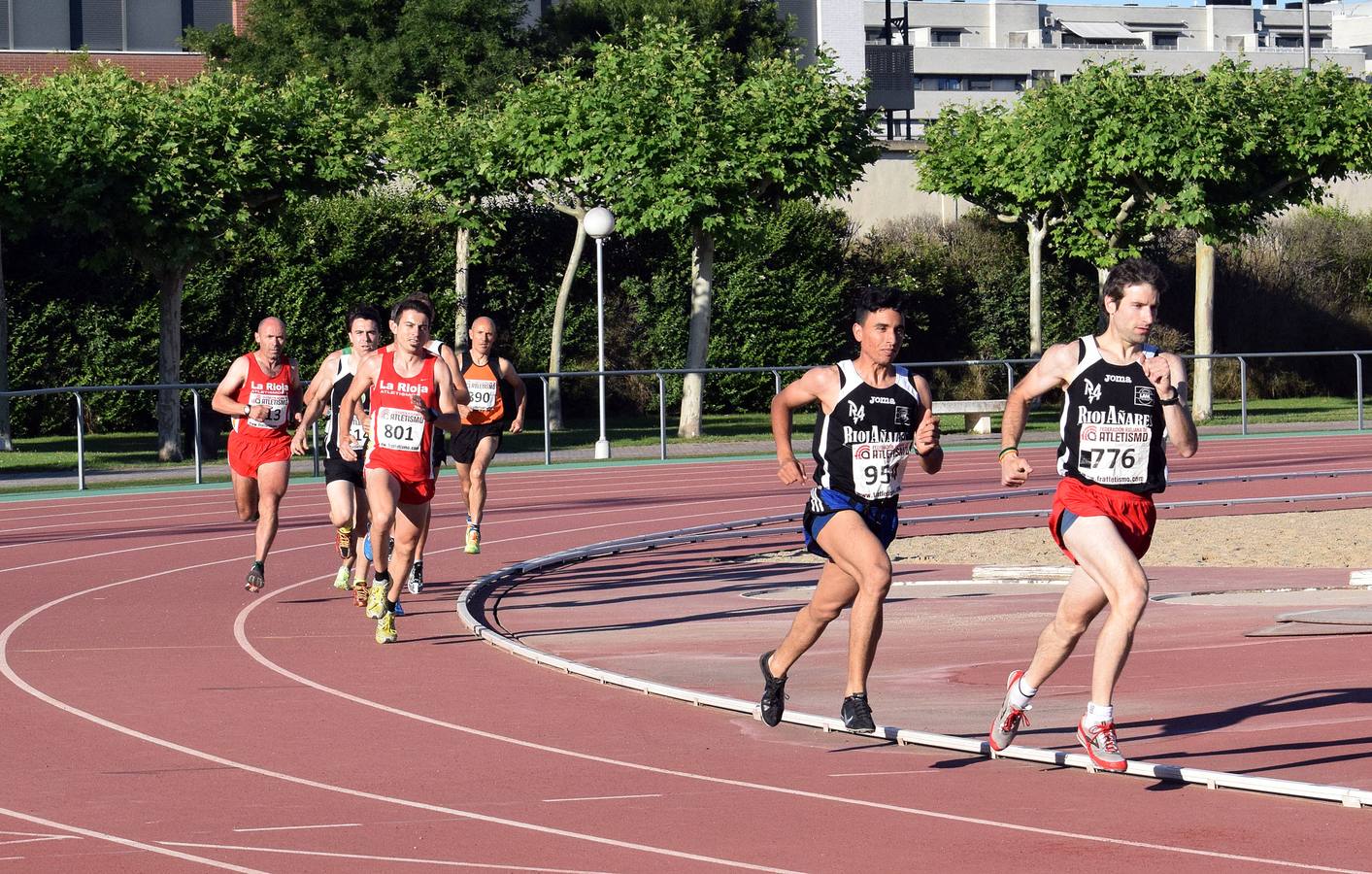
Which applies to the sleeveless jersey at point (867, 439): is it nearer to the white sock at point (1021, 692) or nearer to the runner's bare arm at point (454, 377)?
the white sock at point (1021, 692)

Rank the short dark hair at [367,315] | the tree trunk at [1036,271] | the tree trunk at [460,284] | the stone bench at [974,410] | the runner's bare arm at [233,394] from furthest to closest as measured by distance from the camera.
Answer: the tree trunk at [1036,271]
the tree trunk at [460,284]
the stone bench at [974,410]
the runner's bare arm at [233,394]
the short dark hair at [367,315]

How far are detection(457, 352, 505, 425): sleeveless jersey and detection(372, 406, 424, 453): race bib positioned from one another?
4145mm

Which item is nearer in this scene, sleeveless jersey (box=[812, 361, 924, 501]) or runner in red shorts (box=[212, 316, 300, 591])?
sleeveless jersey (box=[812, 361, 924, 501])

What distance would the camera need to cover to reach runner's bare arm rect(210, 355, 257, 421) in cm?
1270

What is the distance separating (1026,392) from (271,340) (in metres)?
6.83

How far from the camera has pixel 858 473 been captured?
7.68m

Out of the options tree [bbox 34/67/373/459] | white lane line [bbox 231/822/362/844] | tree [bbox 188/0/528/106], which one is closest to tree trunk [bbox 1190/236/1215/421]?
tree [bbox 34/67/373/459]

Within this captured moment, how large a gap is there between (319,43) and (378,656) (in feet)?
125

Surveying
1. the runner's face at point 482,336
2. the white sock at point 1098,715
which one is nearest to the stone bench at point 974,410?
the runner's face at point 482,336

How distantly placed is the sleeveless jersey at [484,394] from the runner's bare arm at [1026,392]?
817 centimetres

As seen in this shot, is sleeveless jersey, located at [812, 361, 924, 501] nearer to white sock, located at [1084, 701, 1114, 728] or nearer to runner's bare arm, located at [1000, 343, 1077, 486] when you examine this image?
runner's bare arm, located at [1000, 343, 1077, 486]

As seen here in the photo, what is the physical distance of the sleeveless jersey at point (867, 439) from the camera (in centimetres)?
768

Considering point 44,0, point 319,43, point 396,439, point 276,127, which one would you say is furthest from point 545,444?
point 44,0

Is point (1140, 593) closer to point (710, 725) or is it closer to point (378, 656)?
point (710, 725)
